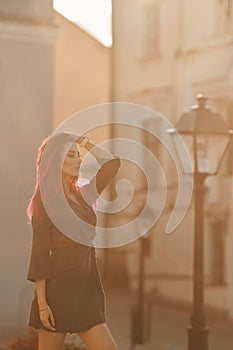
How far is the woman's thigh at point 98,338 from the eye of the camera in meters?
4.89

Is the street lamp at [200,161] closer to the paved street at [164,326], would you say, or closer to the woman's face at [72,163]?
the paved street at [164,326]

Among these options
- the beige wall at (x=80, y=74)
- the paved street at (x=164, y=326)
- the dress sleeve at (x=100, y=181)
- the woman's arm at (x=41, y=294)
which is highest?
the beige wall at (x=80, y=74)

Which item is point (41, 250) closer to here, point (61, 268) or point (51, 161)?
point (61, 268)

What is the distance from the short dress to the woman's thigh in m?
0.04

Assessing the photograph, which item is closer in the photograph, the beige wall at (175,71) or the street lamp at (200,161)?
the street lamp at (200,161)

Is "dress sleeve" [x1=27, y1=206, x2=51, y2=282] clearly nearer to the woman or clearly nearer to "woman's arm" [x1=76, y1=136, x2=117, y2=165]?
the woman

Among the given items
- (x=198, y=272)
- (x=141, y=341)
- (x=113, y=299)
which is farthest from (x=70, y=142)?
(x=113, y=299)

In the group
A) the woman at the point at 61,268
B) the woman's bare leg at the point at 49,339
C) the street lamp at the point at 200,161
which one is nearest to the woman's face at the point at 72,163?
the woman at the point at 61,268

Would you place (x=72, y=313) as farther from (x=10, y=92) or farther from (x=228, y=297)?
(x=228, y=297)

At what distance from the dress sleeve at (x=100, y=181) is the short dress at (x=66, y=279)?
31 cm

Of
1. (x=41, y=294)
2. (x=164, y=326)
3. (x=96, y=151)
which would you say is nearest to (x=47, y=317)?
(x=41, y=294)

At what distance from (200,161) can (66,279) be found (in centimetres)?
471

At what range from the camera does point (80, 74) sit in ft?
89.1

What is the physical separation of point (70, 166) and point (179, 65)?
15.4m
